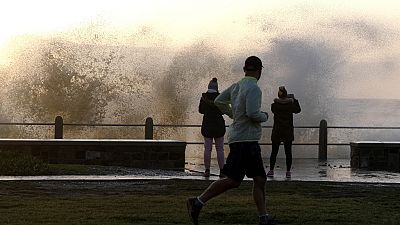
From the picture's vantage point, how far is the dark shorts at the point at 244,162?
10.1 meters

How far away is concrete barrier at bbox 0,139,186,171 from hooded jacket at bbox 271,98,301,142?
3242 millimetres

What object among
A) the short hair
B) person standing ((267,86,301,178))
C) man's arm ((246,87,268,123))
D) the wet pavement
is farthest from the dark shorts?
person standing ((267,86,301,178))

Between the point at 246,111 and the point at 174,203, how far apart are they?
10.3 feet

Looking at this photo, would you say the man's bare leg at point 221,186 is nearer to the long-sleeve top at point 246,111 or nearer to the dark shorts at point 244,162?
the dark shorts at point 244,162

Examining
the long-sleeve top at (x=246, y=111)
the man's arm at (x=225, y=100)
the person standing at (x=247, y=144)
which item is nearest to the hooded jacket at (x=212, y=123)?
the man's arm at (x=225, y=100)

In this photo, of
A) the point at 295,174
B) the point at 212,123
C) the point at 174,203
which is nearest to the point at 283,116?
the point at 212,123

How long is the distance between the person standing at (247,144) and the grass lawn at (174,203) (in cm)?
83

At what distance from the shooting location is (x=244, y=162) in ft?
33.2

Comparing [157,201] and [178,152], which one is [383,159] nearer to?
[178,152]

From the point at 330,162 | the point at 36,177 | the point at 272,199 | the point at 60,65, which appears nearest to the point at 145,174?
the point at 36,177

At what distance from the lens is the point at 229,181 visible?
1016 cm

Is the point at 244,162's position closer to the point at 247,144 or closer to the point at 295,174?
the point at 247,144

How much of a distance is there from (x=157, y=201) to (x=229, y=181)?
123 inches

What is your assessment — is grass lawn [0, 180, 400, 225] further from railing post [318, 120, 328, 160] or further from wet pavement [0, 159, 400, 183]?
railing post [318, 120, 328, 160]
